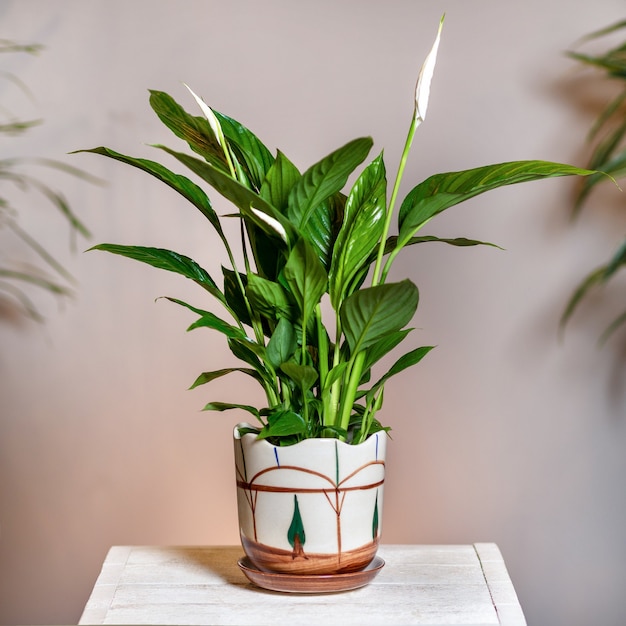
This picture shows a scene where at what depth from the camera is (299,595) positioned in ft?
3.38

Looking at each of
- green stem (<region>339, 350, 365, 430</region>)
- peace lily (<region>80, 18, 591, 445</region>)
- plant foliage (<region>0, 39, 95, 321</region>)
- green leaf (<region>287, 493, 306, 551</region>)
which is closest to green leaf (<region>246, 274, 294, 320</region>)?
peace lily (<region>80, 18, 591, 445</region>)

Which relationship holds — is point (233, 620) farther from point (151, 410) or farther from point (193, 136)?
point (151, 410)

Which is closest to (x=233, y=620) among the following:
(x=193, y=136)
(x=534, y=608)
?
(x=193, y=136)

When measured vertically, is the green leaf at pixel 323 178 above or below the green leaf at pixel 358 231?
above

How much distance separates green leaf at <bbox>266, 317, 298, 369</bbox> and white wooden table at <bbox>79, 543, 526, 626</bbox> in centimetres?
31

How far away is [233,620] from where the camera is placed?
37.5 inches

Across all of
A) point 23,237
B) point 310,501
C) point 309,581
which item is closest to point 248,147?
point 310,501

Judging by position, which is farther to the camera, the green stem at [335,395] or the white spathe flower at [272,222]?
the green stem at [335,395]

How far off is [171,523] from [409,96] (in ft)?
3.48

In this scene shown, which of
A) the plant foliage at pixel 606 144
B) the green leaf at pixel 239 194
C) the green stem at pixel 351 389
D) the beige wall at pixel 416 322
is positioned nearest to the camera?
the green leaf at pixel 239 194

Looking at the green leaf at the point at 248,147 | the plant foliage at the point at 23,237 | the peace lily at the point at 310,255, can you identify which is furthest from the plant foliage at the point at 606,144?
the plant foliage at the point at 23,237

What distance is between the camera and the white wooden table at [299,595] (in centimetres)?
96

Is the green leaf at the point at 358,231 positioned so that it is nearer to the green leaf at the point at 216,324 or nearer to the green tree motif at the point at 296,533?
the green leaf at the point at 216,324

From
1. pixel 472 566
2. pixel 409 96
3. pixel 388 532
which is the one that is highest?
pixel 409 96
